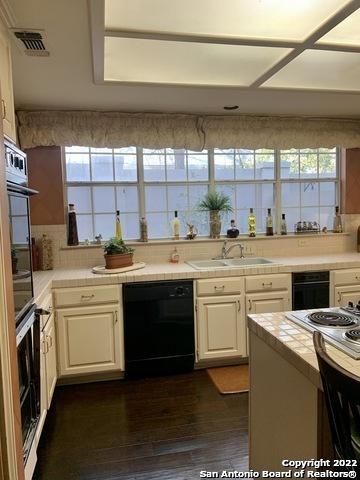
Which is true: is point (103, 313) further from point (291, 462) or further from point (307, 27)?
point (307, 27)

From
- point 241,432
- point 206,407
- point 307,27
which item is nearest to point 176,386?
point 206,407

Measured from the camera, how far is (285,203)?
13.2 feet

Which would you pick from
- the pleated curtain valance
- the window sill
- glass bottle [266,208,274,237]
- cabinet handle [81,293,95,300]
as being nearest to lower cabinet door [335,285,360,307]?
the window sill

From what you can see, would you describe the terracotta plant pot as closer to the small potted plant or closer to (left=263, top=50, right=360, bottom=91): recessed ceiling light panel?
the small potted plant

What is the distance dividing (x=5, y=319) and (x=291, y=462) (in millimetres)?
Answer: 1103

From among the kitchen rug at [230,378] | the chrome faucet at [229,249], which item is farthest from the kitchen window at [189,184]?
the kitchen rug at [230,378]

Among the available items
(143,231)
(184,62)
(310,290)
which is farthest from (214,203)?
(184,62)

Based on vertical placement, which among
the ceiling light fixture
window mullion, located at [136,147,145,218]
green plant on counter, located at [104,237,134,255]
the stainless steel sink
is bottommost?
the stainless steel sink

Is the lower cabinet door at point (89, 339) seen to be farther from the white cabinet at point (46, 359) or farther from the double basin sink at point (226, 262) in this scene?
the double basin sink at point (226, 262)

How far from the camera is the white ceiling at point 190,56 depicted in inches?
66.0

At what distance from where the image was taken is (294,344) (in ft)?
4.41

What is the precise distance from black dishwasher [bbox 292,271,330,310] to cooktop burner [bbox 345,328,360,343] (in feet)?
6.29

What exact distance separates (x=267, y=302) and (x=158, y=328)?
3.32 feet

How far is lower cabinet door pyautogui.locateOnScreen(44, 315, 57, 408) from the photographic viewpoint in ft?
7.94
